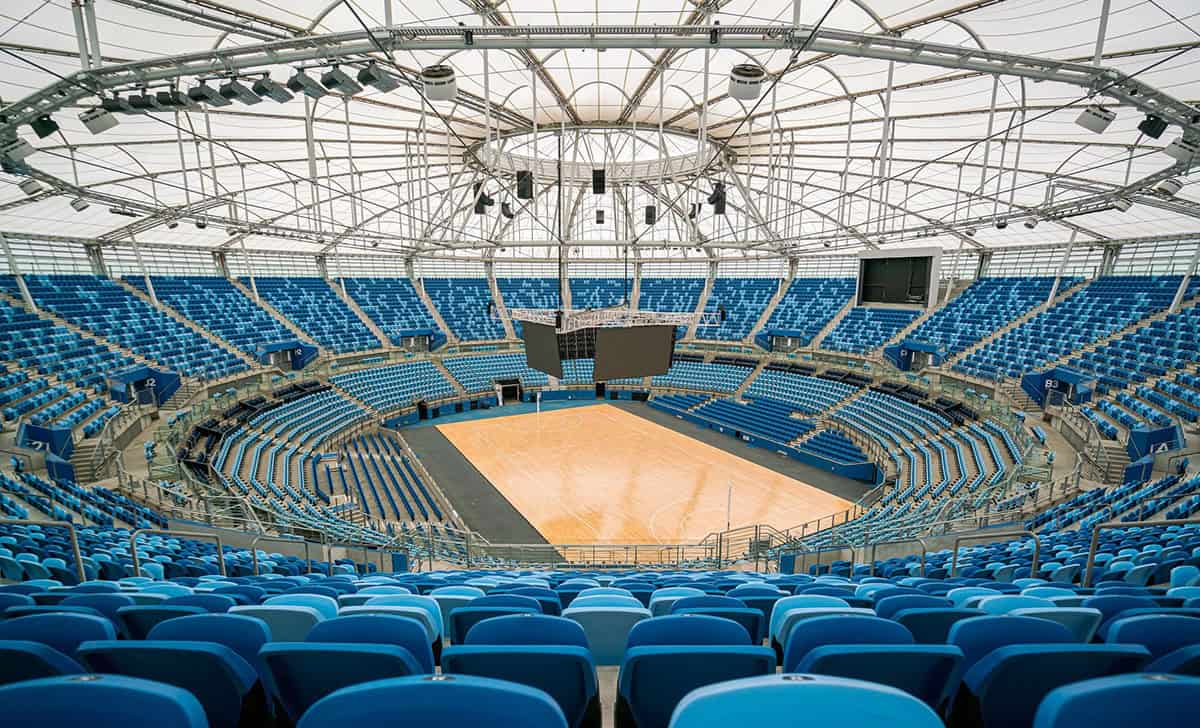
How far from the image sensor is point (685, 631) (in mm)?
2867

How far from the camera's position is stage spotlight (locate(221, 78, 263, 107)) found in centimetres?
1007

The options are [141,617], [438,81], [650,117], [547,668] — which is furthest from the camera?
[650,117]

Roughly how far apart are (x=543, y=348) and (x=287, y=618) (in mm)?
15569

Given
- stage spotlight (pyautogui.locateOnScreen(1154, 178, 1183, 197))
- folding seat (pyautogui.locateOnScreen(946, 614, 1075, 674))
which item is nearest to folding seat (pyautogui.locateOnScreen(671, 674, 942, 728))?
folding seat (pyautogui.locateOnScreen(946, 614, 1075, 674))

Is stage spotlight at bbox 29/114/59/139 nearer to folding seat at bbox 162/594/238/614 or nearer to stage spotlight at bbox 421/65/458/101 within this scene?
stage spotlight at bbox 421/65/458/101

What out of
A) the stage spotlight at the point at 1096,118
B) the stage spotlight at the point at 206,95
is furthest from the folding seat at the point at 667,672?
the stage spotlight at the point at 1096,118

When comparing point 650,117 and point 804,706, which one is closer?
point 804,706

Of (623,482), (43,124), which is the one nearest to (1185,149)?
(623,482)

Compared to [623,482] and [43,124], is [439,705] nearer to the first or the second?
[43,124]


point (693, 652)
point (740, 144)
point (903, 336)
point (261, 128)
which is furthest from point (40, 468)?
point (903, 336)

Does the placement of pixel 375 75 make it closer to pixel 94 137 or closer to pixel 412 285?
pixel 94 137

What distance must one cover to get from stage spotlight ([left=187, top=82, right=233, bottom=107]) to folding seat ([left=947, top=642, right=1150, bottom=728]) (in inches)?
541

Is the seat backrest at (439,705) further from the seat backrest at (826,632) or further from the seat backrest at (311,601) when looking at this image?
the seat backrest at (311,601)

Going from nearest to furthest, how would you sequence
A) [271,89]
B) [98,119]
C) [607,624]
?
[607,624] → [271,89] → [98,119]
